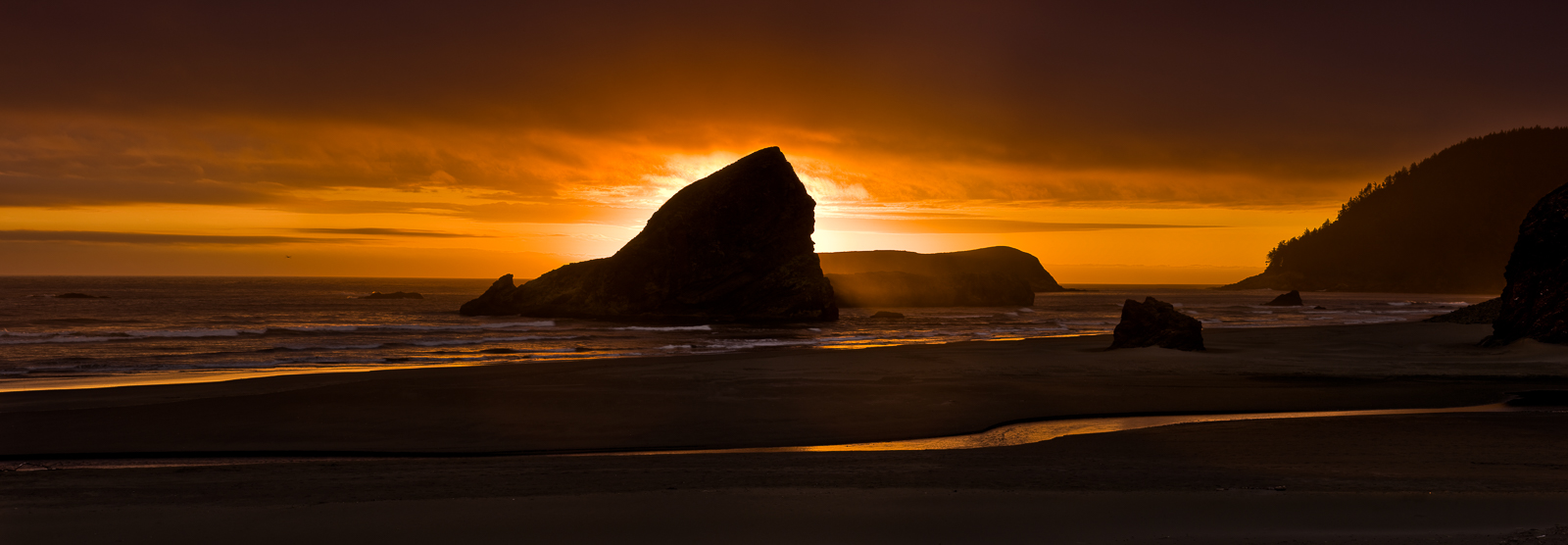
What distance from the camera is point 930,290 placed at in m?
100

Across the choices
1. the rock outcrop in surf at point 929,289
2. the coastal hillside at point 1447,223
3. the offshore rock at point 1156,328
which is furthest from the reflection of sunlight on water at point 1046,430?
the coastal hillside at point 1447,223

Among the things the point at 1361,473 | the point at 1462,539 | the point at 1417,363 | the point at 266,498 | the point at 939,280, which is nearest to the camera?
the point at 1462,539

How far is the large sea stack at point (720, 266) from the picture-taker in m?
56.6

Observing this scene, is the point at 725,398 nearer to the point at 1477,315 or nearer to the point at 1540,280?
the point at 1540,280

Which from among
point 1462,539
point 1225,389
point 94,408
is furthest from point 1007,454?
point 94,408

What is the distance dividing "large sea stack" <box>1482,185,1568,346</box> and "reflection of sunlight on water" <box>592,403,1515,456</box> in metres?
10.3

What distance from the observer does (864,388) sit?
50.4ft

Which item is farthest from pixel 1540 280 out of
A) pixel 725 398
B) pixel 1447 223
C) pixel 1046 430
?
pixel 1447 223

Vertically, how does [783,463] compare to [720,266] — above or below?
below

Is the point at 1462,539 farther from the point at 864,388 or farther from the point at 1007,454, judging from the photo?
the point at 864,388

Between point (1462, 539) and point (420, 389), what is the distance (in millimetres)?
15032

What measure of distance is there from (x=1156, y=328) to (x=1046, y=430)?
1384 centimetres

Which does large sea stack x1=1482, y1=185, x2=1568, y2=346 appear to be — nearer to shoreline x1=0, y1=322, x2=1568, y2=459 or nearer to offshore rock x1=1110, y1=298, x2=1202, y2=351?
shoreline x1=0, y1=322, x2=1568, y2=459

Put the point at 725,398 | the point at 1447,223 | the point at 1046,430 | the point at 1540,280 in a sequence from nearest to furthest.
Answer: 1. the point at 1046,430
2. the point at 725,398
3. the point at 1540,280
4. the point at 1447,223
